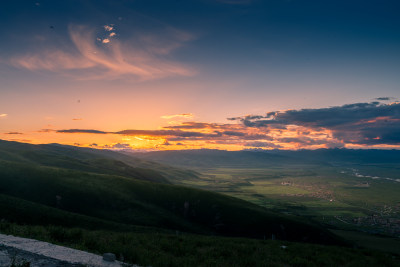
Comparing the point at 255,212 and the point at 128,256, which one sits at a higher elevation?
the point at 128,256

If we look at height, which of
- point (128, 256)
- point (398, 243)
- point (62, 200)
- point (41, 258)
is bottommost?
point (398, 243)

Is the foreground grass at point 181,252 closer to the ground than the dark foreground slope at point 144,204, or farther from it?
farther from it

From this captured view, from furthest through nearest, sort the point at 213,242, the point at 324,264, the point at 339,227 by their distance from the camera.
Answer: the point at 339,227, the point at 213,242, the point at 324,264

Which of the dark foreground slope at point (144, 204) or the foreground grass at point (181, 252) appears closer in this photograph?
the foreground grass at point (181, 252)

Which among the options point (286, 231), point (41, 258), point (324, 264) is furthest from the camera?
point (286, 231)

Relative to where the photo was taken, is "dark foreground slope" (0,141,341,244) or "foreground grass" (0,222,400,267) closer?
"foreground grass" (0,222,400,267)

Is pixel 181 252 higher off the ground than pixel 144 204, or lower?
higher

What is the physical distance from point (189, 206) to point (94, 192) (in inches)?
1327

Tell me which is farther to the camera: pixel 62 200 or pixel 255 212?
pixel 255 212

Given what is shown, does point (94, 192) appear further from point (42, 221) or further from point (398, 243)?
point (398, 243)

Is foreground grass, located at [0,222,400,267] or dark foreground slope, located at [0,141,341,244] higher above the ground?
foreground grass, located at [0,222,400,267]

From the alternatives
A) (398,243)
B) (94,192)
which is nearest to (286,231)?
(398,243)

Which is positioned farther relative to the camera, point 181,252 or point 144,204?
point 144,204

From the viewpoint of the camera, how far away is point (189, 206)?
293ft
